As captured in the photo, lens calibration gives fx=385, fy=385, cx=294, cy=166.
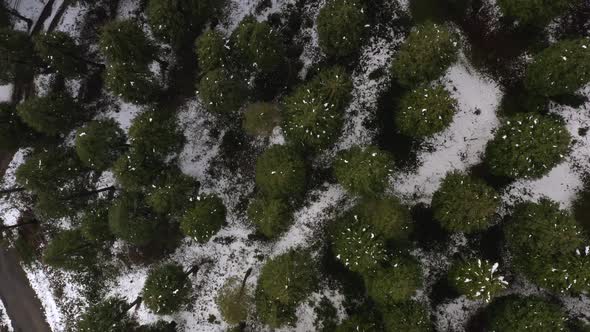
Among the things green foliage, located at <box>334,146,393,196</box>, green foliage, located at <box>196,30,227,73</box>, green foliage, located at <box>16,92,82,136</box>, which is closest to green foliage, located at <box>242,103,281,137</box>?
green foliage, located at <box>196,30,227,73</box>

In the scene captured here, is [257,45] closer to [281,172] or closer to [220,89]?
[220,89]

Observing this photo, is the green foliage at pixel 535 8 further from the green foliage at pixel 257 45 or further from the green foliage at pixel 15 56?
the green foliage at pixel 15 56

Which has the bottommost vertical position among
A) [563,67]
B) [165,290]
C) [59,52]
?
[165,290]

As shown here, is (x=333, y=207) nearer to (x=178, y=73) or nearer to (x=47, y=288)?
(x=178, y=73)

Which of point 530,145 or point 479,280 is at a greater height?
point 530,145

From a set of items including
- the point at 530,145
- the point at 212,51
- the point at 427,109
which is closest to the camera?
the point at 530,145

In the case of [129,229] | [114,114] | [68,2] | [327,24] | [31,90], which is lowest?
[129,229]

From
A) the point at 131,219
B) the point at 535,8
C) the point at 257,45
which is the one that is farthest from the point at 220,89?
the point at 535,8

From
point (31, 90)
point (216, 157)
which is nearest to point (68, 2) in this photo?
point (31, 90)
